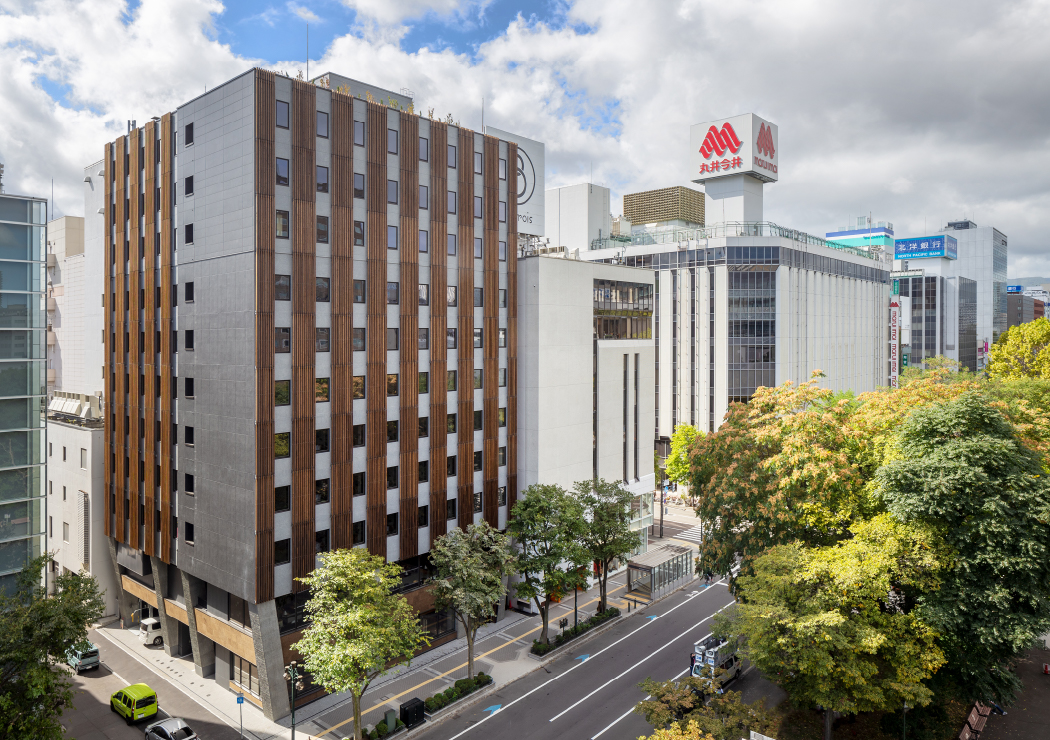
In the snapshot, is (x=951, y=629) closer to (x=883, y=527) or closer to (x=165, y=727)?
(x=883, y=527)

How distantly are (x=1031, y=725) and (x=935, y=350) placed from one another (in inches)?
6253

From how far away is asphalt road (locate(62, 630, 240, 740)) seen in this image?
35506 millimetres

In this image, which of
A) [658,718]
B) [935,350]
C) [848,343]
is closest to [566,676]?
[658,718]

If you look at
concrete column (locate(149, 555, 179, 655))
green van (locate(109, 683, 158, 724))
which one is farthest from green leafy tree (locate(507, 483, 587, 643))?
concrete column (locate(149, 555, 179, 655))

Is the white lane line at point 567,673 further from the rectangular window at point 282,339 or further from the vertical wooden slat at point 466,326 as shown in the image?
the rectangular window at point 282,339

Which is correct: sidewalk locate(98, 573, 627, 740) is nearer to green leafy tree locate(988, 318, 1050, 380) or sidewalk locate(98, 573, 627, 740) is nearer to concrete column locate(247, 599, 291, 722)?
concrete column locate(247, 599, 291, 722)

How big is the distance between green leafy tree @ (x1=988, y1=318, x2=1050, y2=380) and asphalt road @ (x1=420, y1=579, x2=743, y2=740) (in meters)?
46.0

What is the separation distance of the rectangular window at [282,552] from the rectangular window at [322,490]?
274cm

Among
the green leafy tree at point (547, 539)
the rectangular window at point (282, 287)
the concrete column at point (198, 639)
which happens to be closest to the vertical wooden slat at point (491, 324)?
the green leafy tree at point (547, 539)

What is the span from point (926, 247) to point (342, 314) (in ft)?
606

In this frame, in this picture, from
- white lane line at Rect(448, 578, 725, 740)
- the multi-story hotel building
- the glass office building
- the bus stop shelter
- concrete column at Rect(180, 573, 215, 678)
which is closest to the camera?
the glass office building

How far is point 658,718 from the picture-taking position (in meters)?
28.5

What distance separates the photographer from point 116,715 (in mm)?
37469

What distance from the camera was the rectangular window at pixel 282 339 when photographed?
3594cm
